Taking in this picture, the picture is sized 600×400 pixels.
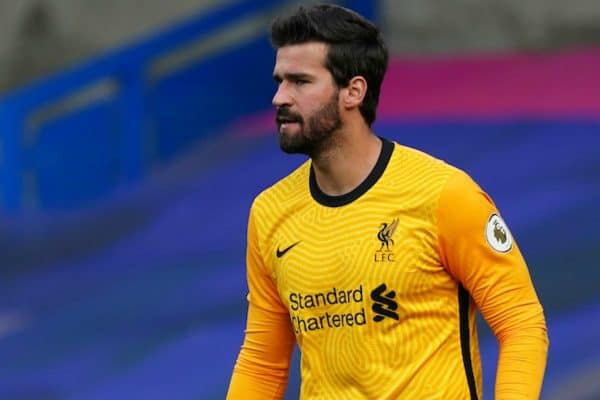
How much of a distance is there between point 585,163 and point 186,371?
10.1 ft

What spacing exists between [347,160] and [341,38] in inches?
11.9

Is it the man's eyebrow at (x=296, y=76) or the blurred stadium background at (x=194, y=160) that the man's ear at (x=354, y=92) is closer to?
the man's eyebrow at (x=296, y=76)

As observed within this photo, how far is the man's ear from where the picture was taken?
3.68 metres

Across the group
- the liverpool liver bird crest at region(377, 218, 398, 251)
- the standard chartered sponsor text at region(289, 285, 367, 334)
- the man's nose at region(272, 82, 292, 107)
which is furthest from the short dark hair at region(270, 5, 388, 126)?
the standard chartered sponsor text at region(289, 285, 367, 334)

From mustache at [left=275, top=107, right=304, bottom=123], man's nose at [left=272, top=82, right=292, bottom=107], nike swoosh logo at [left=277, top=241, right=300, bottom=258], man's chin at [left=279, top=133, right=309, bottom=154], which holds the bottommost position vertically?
nike swoosh logo at [left=277, top=241, right=300, bottom=258]

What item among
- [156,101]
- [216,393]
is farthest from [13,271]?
[216,393]

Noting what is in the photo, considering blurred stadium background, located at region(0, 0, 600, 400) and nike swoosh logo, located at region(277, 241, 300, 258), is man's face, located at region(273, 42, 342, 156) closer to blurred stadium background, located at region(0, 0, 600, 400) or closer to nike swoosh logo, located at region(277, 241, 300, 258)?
nike swoosh logo, located at region(277, 241, 300, 258)

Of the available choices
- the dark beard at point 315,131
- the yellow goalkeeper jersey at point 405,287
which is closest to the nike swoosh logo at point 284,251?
the yellow goalkeeper jersey at point 405,287

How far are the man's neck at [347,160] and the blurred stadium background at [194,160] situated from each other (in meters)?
3.44

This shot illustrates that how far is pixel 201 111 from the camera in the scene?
12531 mm

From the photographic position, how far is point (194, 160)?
1212cm

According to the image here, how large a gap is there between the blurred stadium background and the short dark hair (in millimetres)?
3537

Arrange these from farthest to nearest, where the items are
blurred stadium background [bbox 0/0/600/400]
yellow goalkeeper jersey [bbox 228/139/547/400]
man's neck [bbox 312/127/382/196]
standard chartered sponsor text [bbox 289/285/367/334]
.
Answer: blurred stadium background [bbox 0/0/600/400] → man's neck [bbox 312/127/382/196] → standard chartered sponsor text [bbox 289/285/367/334] → yellow goalkeeper jersey [bbox 228/139/547/400]

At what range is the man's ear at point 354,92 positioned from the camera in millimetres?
3682
